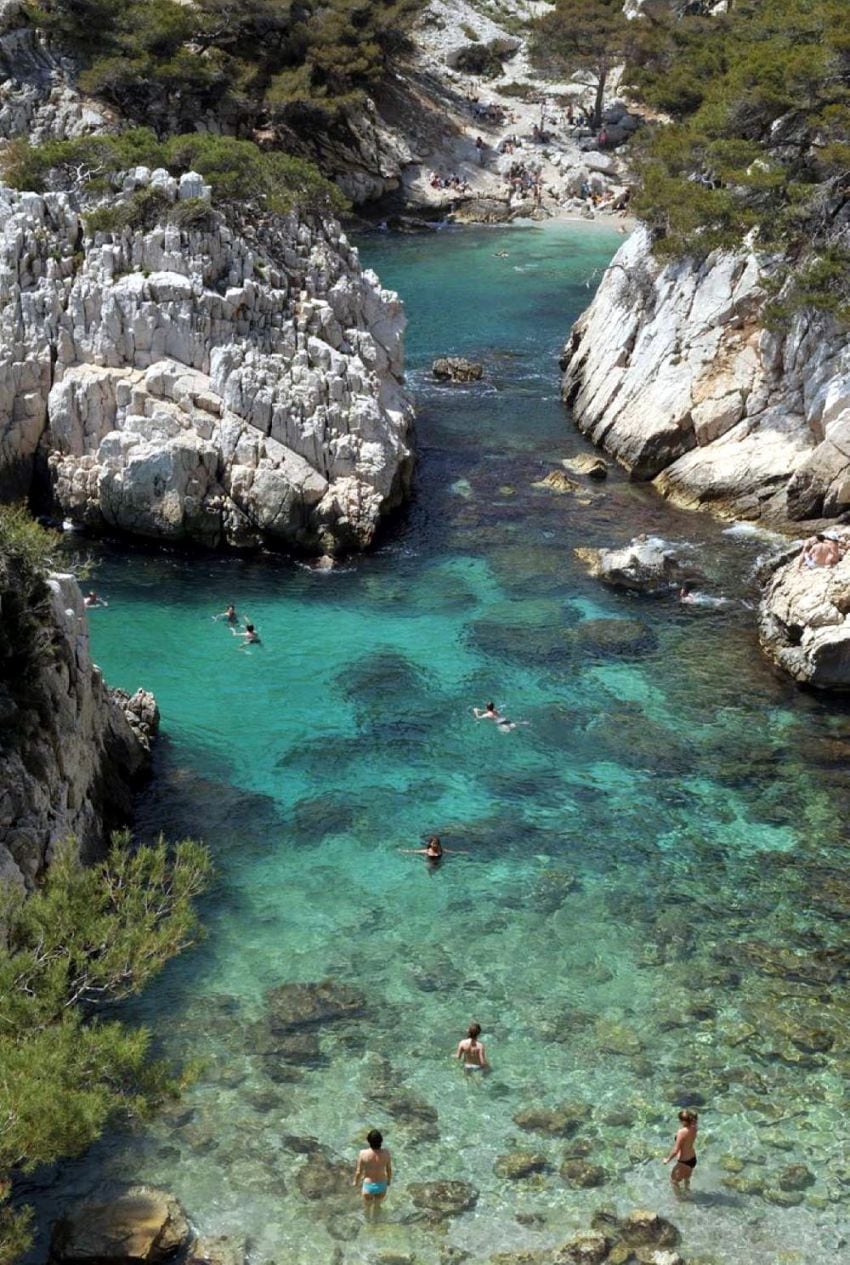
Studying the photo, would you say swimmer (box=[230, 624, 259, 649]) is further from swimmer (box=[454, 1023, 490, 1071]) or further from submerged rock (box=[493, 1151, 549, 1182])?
submerged rock (box=[493, 1151, 549, 1182])

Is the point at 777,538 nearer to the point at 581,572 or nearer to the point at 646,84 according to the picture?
the point at 581,572

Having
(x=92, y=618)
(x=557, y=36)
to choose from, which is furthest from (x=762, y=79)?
(x=557, y=36)

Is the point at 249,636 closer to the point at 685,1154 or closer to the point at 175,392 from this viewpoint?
the point at 175,392

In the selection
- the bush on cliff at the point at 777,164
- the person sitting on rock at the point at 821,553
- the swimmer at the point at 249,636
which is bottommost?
the swimmer at the point at 249,636

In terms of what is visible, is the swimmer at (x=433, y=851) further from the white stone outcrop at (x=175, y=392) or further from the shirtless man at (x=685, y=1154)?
the white stone outcrop at (x=175, y=392)

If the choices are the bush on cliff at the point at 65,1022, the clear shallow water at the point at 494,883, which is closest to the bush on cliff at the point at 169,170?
the clear shallow water at the point at 494,883
